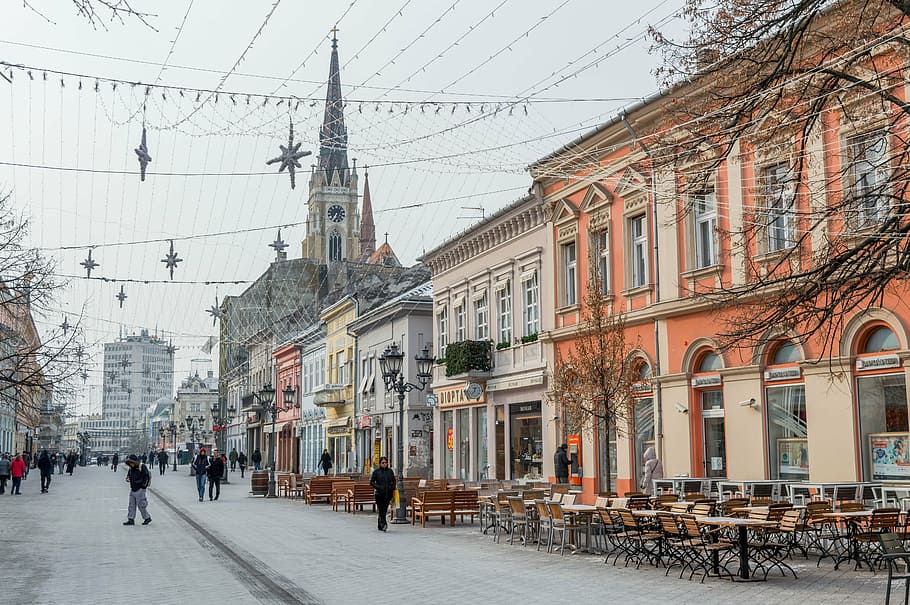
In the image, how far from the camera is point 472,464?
1362 inches

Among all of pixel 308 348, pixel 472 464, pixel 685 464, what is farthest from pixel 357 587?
pixel 308 348

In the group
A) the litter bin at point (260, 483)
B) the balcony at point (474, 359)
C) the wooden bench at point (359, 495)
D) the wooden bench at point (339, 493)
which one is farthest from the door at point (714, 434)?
the litter bin at point (260, 483)

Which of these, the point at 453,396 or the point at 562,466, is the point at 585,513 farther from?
the point at 453,396

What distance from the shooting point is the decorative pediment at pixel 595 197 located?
87.5 ft

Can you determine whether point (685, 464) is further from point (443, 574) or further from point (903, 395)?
point (443, 574)

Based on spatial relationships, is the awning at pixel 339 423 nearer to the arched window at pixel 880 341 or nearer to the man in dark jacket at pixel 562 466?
the man in dark jacket at pixel 562 466

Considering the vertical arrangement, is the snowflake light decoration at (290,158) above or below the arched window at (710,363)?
above

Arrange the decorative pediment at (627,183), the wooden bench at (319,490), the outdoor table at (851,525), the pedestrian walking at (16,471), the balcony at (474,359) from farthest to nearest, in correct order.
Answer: the pedestrian walking at (16,471), the balcony at (474,359), the wooden bench at (319,490), the decorative pediment at (627,183), the outdoor table at (851,525)

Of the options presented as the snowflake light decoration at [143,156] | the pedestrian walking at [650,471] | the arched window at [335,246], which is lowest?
the pedestrian walking at [650,471]

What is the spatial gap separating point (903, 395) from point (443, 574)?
9673 mm

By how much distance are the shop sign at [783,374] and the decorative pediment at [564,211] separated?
8939 millimetres

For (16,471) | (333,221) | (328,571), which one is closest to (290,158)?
(328,571)

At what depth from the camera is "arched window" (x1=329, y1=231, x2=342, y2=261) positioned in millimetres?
114525

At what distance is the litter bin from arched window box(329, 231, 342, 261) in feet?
259
